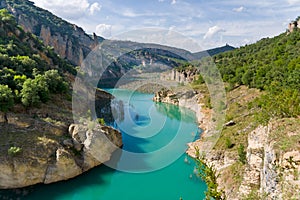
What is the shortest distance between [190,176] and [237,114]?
1066 cm

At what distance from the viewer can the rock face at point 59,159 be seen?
51.6 ft

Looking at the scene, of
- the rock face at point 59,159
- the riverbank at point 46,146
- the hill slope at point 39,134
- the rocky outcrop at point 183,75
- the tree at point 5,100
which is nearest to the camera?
the rock face at point 59,159

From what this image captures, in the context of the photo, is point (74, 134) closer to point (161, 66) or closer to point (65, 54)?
point (65, 54)

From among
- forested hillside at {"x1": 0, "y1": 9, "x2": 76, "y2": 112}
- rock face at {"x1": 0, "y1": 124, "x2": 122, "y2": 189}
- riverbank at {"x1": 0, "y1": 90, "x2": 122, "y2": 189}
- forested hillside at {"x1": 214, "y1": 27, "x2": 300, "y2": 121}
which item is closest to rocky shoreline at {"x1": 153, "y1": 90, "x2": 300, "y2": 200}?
forested hillside at {"x1": 214, "y1": 27, "x2": 300, "y2": 121}

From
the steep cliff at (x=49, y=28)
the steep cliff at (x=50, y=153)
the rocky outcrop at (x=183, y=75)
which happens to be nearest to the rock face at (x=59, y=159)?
the steep cliff at (x=50, y=153)

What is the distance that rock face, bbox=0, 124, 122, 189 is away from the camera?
51.6 feet

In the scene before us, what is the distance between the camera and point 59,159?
55.5 ft

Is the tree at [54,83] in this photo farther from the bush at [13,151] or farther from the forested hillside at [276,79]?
the forested hillside at [276,79]

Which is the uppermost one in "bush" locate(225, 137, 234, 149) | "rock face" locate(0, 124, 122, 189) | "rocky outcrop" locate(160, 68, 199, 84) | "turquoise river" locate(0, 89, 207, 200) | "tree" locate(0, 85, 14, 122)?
"rocky outcrop" locate(160, 68, 199, 84)

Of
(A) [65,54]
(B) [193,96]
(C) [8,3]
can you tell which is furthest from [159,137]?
(C) [8,3]

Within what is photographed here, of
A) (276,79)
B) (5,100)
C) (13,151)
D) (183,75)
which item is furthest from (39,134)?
(183,75)

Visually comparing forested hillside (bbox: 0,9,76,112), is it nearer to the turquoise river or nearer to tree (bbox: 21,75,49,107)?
tree (bbox: 21,75,49,107)

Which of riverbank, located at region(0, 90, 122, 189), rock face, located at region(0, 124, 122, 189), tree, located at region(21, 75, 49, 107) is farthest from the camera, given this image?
tree, located at region(21, 75, 49, 107)

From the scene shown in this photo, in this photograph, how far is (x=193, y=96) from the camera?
47.8 m
